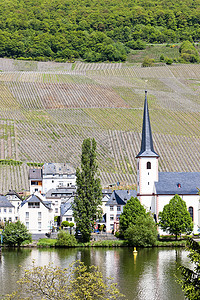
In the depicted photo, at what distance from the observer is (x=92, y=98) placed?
166375 millimetres

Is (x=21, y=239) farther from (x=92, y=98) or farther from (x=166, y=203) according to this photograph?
(x=92, y=98)

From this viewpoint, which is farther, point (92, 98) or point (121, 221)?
point (92, 98)

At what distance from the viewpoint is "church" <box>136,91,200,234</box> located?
81250 millimetres

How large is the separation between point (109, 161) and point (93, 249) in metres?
51.3

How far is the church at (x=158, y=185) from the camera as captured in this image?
81.2 meters

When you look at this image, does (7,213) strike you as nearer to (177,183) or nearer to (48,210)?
(48,210)

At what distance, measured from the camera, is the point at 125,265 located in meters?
59.2

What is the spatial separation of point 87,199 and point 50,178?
103ft

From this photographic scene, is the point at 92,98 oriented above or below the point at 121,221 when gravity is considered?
above

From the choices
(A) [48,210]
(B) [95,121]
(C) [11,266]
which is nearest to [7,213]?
(A) [48,210]

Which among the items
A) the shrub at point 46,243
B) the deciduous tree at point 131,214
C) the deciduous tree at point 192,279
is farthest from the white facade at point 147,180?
the deciduous tree at point 192,279

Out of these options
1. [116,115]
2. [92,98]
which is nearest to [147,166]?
[116,115]

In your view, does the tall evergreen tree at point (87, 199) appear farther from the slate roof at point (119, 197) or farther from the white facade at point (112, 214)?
the slate roof at point (119, 197)

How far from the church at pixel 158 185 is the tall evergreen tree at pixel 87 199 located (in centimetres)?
974
